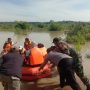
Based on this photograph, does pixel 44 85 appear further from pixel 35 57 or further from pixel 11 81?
pixel 11 81

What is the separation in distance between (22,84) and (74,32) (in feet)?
70.9

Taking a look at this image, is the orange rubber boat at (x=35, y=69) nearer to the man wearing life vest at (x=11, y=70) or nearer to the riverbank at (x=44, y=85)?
the riverbank at (x=44, y=85)

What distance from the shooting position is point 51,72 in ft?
30.9

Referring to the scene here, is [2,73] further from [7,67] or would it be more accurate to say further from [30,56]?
[30,56]

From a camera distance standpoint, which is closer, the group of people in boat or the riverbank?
the group of people in boat

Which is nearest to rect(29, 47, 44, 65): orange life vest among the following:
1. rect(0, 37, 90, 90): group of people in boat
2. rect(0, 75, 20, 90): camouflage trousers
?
rect(0, 37, 90, 90): group of people in boat

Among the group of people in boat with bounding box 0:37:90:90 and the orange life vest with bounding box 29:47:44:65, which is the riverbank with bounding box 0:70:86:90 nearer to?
the orange life vest with bounding box 29:47:44:65

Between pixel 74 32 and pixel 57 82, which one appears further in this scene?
pixel 74 32

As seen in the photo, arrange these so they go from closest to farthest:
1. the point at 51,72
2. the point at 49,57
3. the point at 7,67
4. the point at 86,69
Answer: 1. the point at 7,67
2. the point at 49,57
3. the point at 51,72
4. the point at 86,69

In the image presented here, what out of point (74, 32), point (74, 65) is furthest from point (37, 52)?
point (74, 32)

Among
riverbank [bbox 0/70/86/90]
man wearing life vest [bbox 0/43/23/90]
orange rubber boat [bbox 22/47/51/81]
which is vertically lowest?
riverbank [bbox 0/70/86/90]

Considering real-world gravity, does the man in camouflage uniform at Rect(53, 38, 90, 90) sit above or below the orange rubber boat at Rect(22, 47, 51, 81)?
above

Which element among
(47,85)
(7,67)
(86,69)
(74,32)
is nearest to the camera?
(7,67)

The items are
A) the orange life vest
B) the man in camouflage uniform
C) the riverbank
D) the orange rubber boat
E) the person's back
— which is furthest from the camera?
the orange life vest
